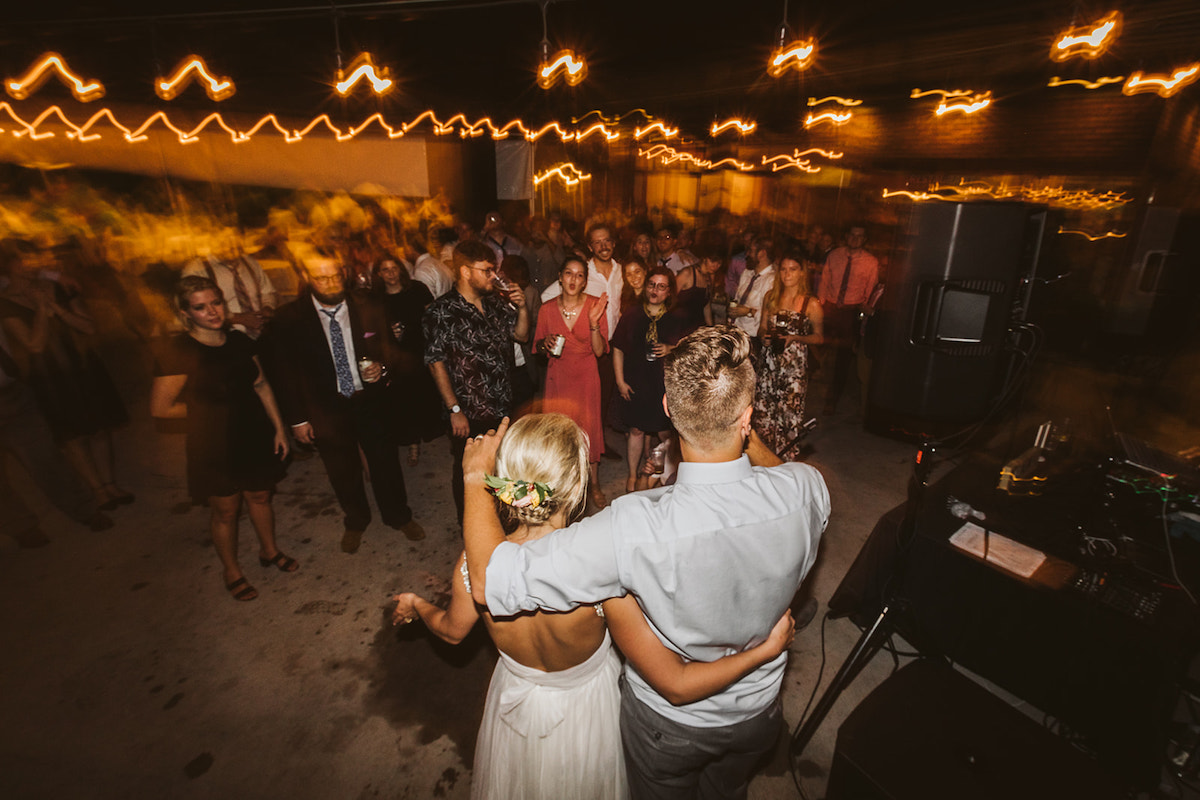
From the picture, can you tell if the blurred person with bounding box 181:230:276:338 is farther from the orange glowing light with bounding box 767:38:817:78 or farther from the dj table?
the orange glowing light with bounding box 767:38:817:78

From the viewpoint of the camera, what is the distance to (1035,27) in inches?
207

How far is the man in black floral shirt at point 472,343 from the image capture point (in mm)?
3139

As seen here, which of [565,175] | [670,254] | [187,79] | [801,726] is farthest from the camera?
[565,175]

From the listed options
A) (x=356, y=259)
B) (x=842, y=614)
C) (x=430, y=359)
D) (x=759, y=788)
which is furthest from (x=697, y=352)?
(x=356, y=259)

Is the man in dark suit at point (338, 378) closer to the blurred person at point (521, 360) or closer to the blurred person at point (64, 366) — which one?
the blurred person at point (521, 360)

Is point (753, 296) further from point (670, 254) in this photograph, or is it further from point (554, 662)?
point (554, 662)

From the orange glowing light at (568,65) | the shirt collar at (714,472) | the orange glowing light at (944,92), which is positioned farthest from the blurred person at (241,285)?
the orange glowing light at (944,92)

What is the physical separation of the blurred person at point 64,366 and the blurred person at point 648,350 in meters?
3.77

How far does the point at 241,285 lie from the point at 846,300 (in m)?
6.30

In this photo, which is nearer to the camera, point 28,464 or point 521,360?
point 28,464

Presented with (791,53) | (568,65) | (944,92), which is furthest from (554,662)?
(944,92)

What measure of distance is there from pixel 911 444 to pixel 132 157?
1024 centimetres

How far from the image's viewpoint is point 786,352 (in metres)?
4.14

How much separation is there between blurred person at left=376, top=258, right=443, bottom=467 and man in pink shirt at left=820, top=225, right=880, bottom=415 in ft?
13.9
